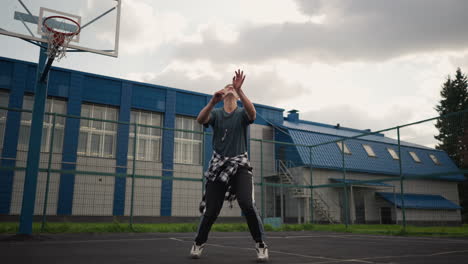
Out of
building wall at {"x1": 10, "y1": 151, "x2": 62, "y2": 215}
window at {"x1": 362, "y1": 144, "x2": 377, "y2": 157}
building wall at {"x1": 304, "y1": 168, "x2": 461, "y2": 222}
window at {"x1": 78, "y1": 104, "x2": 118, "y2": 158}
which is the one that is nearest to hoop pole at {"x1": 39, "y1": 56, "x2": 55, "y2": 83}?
building wall at {"x1": 10, "y1": 151, "x2": 62, "y2": 215}

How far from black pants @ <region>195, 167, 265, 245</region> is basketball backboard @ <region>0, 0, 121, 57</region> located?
5489 millimetres

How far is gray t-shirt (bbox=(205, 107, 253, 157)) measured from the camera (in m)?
3.51

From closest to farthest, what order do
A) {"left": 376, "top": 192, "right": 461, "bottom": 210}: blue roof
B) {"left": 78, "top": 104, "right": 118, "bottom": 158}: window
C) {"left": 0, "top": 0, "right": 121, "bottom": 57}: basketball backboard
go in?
{"left": 0, "top": 0, "right": 121, "bottom": 57}: basketball backboard < {"left": 376, "top": 192, "right": 461, "bottom": 210}: blue roof < {"left": 78, "top": 104, "right": 118, "bottom": 158}: window

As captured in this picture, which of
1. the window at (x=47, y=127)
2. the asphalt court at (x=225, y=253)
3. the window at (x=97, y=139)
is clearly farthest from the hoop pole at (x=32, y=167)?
the window at (x=97, y=139)

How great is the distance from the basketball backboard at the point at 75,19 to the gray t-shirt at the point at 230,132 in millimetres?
5184

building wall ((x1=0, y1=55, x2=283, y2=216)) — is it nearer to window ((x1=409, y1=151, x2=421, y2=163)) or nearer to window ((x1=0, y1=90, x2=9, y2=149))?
window ((x1=0, y1=90, x2=9, y2=149))

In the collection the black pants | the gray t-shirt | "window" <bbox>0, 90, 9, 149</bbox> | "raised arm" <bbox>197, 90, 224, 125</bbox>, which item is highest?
"window" <bbox>0, 90, 9, 149</bbox>

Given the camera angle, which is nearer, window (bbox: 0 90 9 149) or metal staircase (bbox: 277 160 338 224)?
window (bbox: 0 90 9 149)

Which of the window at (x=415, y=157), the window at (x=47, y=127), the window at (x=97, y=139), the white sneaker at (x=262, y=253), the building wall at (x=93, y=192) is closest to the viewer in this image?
the white sneaker at (x=262, y=253)

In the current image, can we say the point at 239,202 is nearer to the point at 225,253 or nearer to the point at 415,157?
the point at 225,253

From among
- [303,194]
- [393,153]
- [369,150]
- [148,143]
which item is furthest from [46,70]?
[369,150]

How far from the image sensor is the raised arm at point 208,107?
3287 mm

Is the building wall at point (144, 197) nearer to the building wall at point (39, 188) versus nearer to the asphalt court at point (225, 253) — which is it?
the building wall at point (39, 188)

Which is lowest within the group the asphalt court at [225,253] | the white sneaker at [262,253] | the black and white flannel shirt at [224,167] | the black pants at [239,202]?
the asphalt court at [225,253]
